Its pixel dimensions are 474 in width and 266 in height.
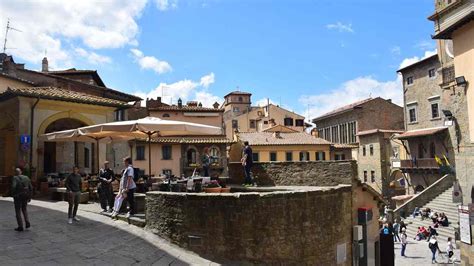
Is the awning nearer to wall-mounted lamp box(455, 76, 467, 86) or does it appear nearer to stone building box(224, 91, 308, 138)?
wall-mounted lamp box(455, 76, 467, 86)

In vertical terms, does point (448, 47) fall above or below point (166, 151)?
above

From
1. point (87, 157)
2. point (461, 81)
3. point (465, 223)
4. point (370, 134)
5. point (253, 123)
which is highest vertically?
point (253, 123)

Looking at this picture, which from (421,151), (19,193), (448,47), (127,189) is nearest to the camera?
(19,193)

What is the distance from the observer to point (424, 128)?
3891 cm

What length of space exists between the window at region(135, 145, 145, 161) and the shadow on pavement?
2573 centimetres

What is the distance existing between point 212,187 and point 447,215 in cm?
2182

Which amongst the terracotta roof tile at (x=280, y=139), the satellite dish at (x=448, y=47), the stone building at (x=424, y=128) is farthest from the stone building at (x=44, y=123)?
the stone building at (x=424, y=128)

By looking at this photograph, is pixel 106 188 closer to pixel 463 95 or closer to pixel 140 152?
pixel 463 95

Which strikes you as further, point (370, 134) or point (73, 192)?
point (370, 134)

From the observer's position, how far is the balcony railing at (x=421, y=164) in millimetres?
35850

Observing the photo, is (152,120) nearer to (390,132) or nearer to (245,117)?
(390,132)

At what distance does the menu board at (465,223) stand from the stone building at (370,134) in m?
24.8

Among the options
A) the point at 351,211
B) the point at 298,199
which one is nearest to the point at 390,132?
the point at 351,211

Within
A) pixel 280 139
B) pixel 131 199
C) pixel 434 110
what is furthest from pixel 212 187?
pixel 434 110
